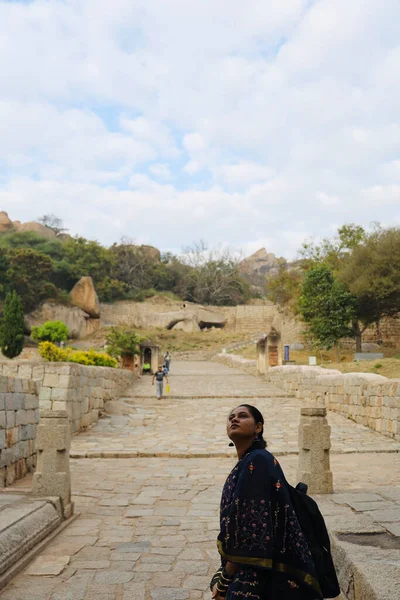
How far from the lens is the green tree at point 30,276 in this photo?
46.4 m

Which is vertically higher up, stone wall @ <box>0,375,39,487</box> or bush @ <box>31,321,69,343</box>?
bush @ <box>31,321,69,343</box>

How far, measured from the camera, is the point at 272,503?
7.47ft

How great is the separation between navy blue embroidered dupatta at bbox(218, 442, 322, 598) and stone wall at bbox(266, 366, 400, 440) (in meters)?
9.14

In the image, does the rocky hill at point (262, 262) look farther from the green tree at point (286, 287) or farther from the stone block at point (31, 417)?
the stone block at point (31, 417)

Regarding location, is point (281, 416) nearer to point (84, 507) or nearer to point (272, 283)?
point (84, 507)

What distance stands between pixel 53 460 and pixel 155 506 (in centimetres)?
143

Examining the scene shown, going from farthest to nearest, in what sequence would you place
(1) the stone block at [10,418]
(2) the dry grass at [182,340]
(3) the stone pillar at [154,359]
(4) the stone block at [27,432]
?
(2) the dry grass at [182,340], (3) the stone pillar at [154,359], (4) the stone block at [27,432], (1) the stone block at [10,418]

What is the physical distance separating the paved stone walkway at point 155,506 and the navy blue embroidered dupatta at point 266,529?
171cm

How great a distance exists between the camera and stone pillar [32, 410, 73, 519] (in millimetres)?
5504

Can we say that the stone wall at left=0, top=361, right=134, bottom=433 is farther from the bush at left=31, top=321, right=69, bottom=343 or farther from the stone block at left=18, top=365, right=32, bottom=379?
the bush at left=31, top=321, right=69, bottom=343

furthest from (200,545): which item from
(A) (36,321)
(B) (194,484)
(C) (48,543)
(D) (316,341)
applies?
(A) (36,321)

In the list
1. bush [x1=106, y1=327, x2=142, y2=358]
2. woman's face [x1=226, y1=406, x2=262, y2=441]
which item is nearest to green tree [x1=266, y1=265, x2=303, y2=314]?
bush [x1=106, y1=327, x2=142, y2=358]

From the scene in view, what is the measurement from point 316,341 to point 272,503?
29.3 metres

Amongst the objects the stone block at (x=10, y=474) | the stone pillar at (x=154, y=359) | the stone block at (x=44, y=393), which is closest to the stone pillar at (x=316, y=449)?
the stone block at (x=10, y=474)
